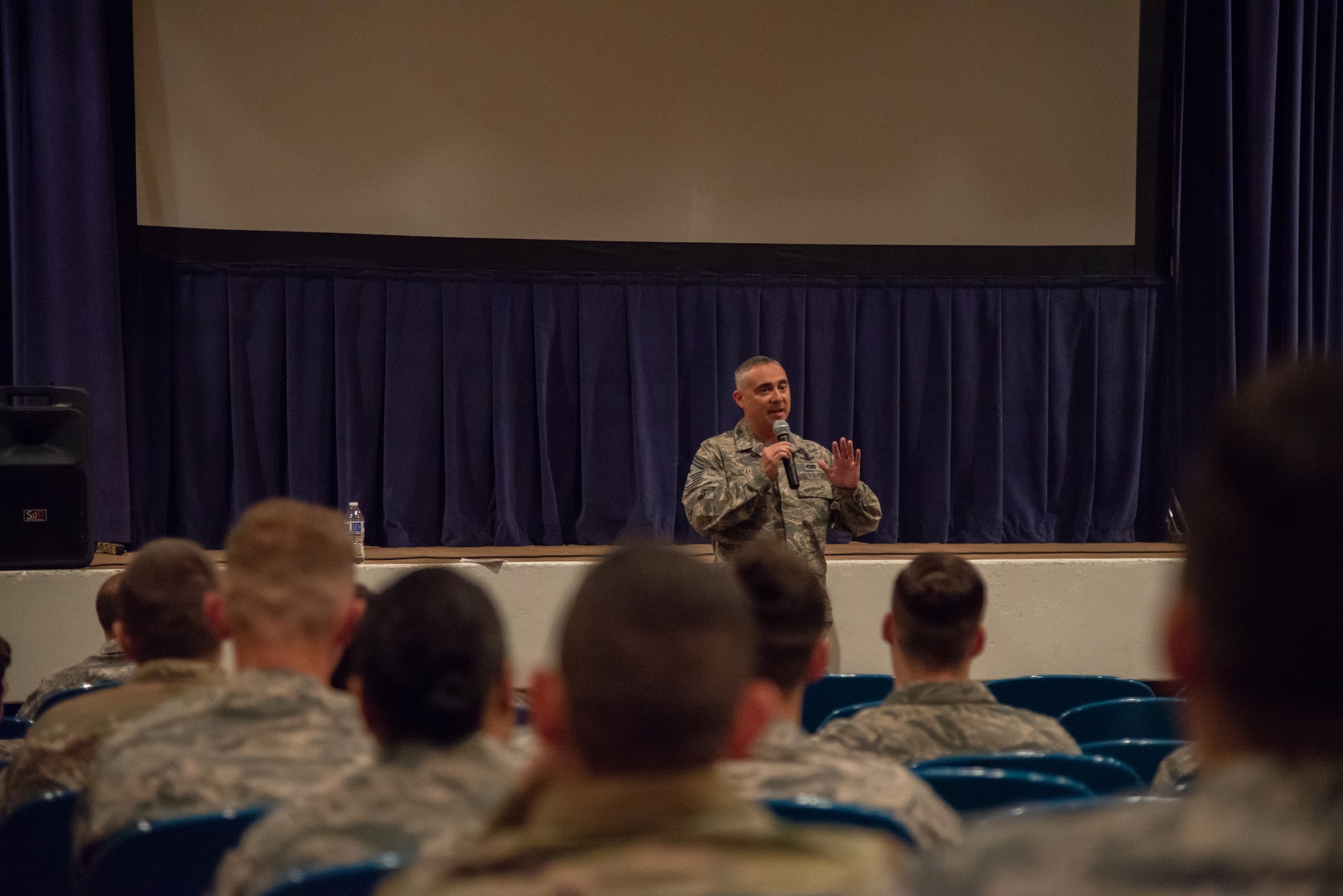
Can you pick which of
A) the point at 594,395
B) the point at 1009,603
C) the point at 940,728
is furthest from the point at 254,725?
the point at 594,395

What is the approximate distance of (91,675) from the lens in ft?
10.4

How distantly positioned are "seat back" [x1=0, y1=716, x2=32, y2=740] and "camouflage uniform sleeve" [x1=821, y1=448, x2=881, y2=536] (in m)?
2.65

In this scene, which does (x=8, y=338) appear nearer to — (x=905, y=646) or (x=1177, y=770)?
(x=905, y=646)

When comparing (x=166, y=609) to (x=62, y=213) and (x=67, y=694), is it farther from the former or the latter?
(x=62, y=213)

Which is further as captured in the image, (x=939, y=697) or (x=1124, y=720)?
(x=1124, y=720)

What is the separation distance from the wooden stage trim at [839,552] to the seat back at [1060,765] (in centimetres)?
334

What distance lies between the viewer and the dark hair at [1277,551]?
69 centimetres

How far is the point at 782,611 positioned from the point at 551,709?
1088mm

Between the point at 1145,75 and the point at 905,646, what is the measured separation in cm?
563

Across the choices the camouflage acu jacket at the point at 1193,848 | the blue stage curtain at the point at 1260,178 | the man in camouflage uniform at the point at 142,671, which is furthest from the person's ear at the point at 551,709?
the blue stage curtain at the point at 1260,178

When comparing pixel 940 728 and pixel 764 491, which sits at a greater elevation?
pixel 764 491

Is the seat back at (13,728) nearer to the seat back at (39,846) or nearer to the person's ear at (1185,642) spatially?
the seat back at (39,846)

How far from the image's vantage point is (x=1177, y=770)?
1994 millimetres

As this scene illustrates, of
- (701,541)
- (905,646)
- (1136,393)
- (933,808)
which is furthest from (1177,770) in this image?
(1136,393)
